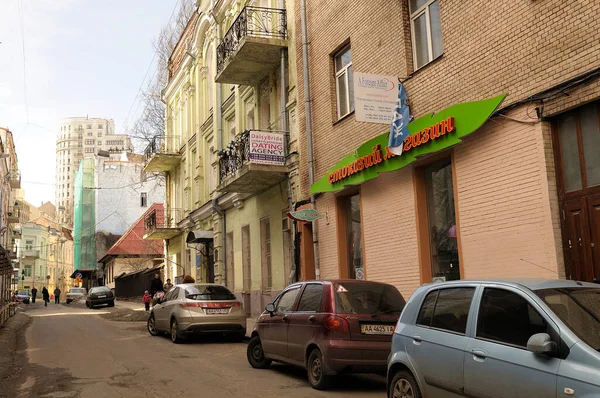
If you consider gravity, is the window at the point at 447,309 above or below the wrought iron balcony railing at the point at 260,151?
below

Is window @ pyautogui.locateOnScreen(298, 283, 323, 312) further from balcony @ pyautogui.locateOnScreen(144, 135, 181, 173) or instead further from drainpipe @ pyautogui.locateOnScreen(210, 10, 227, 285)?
balcony @ pyautogui.locateOnScreen(144, 135, 181, 173)

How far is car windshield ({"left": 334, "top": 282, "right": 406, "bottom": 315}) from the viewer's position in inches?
335

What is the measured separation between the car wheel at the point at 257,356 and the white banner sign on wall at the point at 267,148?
7.92 metres

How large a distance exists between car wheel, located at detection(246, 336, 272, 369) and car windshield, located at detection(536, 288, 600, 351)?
617cm

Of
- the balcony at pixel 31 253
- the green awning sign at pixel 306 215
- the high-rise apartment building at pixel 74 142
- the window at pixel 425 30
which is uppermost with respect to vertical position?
the high-rise apartment building at pixel 74 142

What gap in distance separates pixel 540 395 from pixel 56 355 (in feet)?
35.6

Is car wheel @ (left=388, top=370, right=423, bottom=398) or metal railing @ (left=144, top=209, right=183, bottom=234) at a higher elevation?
metal railing @ (left=144, top=209, right=183, bottom=234)

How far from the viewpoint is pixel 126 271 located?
56.5 m

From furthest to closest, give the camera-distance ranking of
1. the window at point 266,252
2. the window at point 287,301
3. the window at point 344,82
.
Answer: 1. the window at point 266,252
2. the window at point 344,82
3. the window at point 287,301

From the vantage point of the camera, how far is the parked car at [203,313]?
1441 centimetres

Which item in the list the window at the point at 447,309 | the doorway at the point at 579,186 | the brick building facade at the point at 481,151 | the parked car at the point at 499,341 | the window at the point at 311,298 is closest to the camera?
the parked car at the point at 499,341

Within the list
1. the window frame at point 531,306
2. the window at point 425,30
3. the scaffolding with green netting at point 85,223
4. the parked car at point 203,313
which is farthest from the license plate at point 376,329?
the scaffolding with green netting at point 85,223

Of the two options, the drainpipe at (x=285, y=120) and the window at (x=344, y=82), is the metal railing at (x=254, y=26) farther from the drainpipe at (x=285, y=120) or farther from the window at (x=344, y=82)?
the window at (x=344, y=82)

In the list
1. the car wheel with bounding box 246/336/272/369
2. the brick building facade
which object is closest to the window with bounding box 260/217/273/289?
the brick building facade
